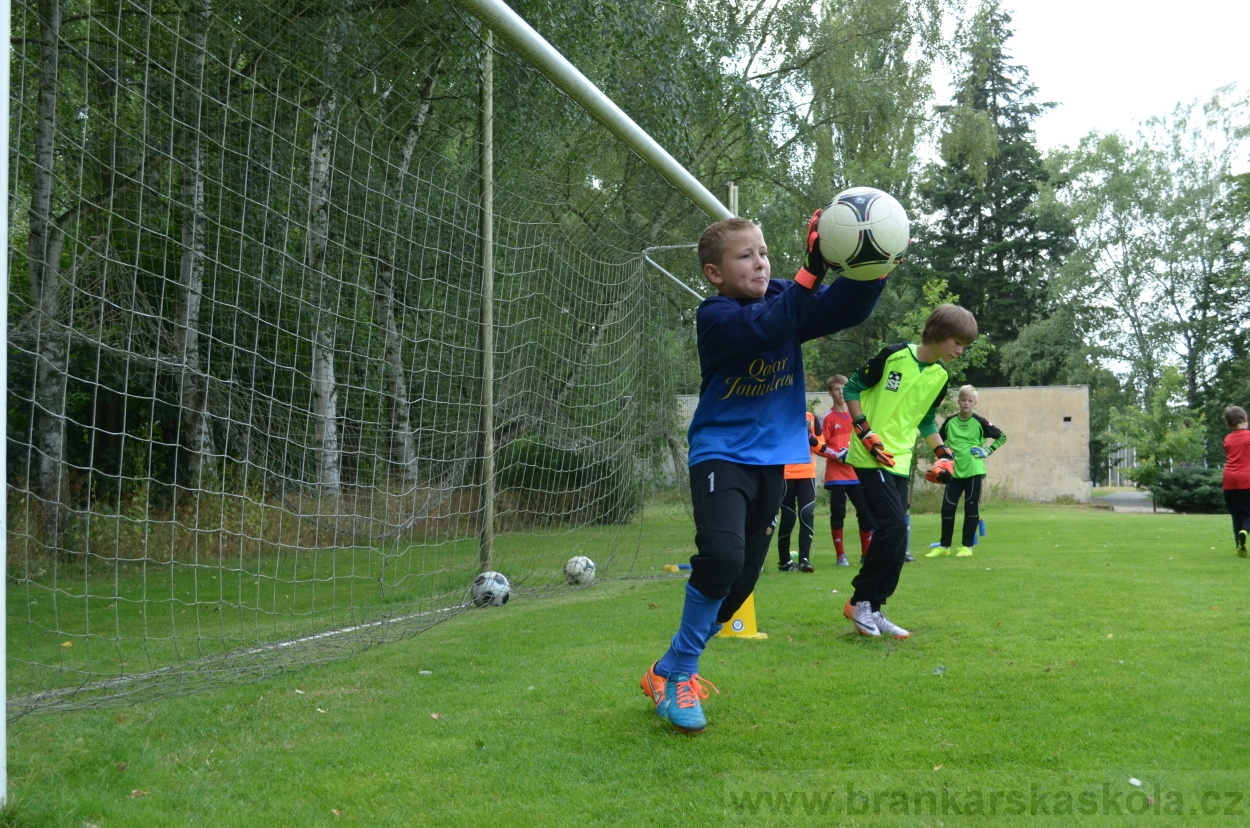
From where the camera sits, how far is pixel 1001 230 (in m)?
44.7

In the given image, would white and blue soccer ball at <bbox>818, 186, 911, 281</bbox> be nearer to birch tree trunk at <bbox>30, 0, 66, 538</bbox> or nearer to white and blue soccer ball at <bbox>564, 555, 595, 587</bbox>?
birch tree trunk at <bbox>30, 0, 66, 538</bbox>

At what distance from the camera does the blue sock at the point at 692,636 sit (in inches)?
149

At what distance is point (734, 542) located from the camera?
378cm

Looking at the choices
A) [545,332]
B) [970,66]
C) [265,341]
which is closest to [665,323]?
[545,332]

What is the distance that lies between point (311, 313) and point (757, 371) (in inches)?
134

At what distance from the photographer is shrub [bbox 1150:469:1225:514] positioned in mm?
24062

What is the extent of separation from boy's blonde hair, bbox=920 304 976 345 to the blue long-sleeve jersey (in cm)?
180

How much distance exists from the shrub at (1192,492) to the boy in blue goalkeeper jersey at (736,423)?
23.8m

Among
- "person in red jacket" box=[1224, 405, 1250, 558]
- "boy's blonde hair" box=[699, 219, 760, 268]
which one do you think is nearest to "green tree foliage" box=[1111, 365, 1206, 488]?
"person in red jacket" box=[1224, 405, 1250, 558]

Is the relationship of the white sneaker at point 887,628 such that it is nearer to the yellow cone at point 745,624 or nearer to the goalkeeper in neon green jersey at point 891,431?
the goalkeeper in neon green jersey at point 891,431

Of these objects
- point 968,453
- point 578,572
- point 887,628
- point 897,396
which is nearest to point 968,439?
point 968,453

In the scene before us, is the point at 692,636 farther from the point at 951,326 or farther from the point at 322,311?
the point at 322,311

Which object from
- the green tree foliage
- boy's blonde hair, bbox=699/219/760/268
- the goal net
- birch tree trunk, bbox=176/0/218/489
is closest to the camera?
boy's blonde hair, bbox=699/219/760/268

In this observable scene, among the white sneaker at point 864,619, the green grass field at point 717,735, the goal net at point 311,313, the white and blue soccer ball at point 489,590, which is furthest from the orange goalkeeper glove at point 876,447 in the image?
the white and blue soccer ball at point 489,590
